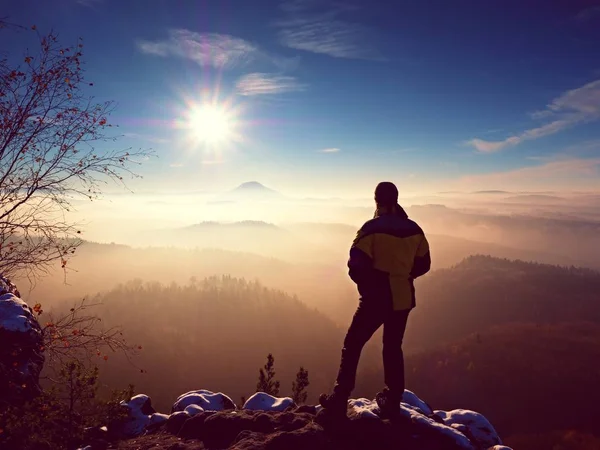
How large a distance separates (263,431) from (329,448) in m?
1.34

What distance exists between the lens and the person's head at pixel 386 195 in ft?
20.3

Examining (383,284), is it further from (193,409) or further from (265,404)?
(193,409)

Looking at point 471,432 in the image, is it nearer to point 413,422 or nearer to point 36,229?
point 413,422

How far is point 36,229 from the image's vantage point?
7117mm

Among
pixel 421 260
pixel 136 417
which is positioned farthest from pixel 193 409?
pixel 421 260

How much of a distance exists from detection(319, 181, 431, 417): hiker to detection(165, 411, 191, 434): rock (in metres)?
3.28

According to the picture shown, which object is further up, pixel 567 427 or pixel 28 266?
pixel 28 266

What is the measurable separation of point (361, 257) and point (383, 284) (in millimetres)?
665

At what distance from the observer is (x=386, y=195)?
6.20 meters

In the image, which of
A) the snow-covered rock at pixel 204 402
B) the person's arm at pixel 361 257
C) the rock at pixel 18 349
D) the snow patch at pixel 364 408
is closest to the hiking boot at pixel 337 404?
the snow patch at pixel 364 408

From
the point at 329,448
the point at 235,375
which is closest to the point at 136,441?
the point at 329,448

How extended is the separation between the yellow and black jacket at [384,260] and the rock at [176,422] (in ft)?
16.1

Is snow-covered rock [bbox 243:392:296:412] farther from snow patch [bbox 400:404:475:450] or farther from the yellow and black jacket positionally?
the yellow and black jacket

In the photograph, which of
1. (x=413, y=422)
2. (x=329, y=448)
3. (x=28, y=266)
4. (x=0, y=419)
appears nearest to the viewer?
(x=329, y=448)
